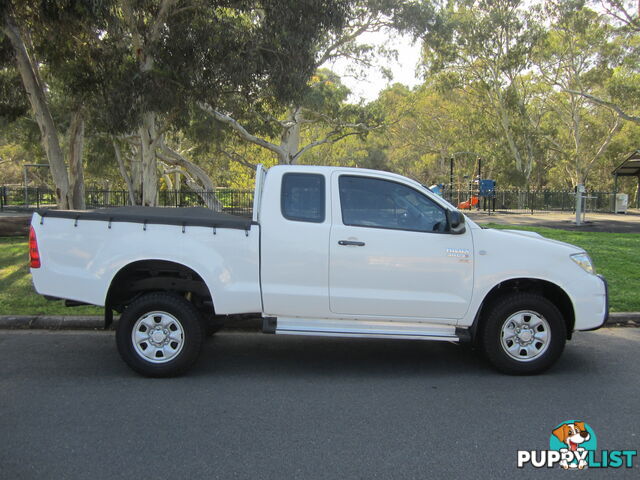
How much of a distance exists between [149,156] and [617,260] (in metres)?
11.1

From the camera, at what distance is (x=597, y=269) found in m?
9.94

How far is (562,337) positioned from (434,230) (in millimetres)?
1571

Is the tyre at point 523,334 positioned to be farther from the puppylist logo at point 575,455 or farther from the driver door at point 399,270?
the puppylist logo at point 575,455

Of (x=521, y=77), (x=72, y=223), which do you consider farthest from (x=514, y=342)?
(x=521, y=77)

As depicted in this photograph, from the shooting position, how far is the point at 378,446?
143 inches

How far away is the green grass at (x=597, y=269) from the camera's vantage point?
7.21m

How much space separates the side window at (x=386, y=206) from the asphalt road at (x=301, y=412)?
1.47 meters

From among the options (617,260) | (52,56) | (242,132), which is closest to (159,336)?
(617,260)

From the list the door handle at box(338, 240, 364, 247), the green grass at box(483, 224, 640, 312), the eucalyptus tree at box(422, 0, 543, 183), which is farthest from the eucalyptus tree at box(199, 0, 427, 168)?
the door handle at box(338, 240, 364, 247)

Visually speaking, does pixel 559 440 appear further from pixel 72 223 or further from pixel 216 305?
pixel 72 223

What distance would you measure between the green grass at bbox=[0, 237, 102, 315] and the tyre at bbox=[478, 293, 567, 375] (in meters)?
5.05

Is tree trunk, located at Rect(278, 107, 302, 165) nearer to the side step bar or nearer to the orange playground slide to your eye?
the orange playground slide

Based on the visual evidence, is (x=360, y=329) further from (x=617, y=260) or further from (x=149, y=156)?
(x=149, y=156)

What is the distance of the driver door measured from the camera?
16.0 ft
